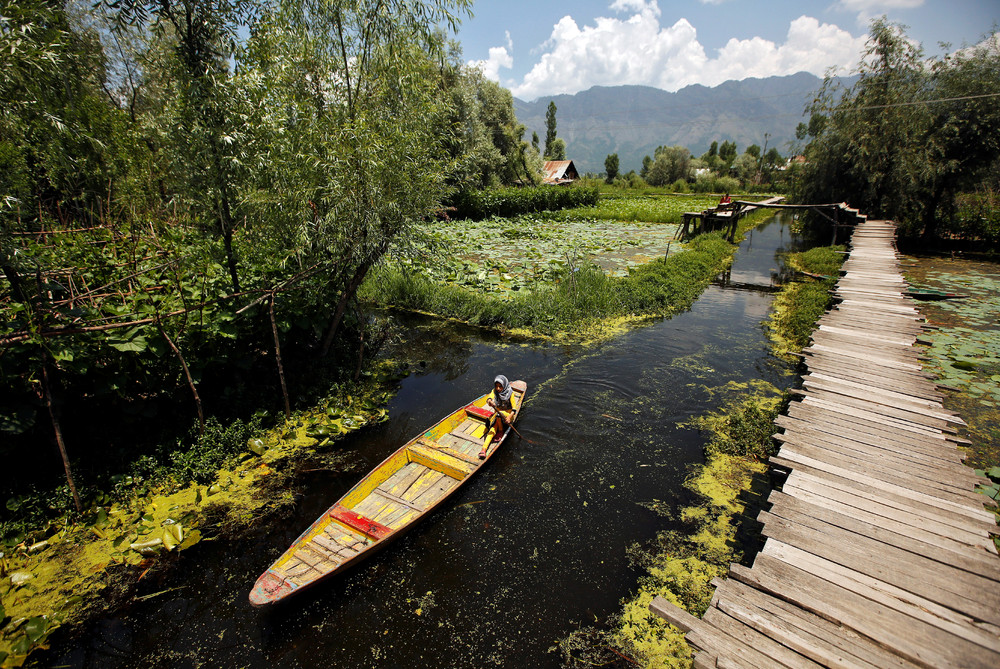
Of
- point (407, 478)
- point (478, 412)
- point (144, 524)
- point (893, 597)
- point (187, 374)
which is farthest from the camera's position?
point (478, 412)

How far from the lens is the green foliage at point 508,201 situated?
27.2 meters

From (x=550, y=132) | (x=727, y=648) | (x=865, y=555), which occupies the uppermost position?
(x=550, y=132)

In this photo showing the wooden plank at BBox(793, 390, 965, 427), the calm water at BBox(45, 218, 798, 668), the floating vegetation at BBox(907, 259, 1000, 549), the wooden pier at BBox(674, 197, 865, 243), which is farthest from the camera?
the wooden pier at BBox(674, 197, 865, 243)

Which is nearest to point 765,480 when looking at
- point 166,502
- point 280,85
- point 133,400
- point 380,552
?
point 380,552

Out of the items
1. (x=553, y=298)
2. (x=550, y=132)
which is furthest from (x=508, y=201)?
(x=550, y=132)

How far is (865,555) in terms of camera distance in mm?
3996

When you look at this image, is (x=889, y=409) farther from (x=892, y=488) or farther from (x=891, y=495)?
(x=891, y=495)

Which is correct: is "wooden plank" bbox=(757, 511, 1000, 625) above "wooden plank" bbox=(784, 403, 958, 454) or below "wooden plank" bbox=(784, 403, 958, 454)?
below

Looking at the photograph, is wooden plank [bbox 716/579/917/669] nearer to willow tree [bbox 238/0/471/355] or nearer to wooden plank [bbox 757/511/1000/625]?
wooden plank [bbox 757/511/1000/625]

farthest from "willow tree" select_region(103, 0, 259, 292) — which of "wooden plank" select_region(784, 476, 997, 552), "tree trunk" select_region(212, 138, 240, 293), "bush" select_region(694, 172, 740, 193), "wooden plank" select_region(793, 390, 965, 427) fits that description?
"bush" select_region(694, 172, 740, 193)

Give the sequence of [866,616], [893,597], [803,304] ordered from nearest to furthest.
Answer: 1. [866,616]
2. [893,597]
3. [803,304]

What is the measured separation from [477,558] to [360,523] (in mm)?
1396

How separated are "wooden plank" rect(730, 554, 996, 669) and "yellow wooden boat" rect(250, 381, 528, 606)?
342cm

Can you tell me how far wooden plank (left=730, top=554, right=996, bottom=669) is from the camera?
3131mm
